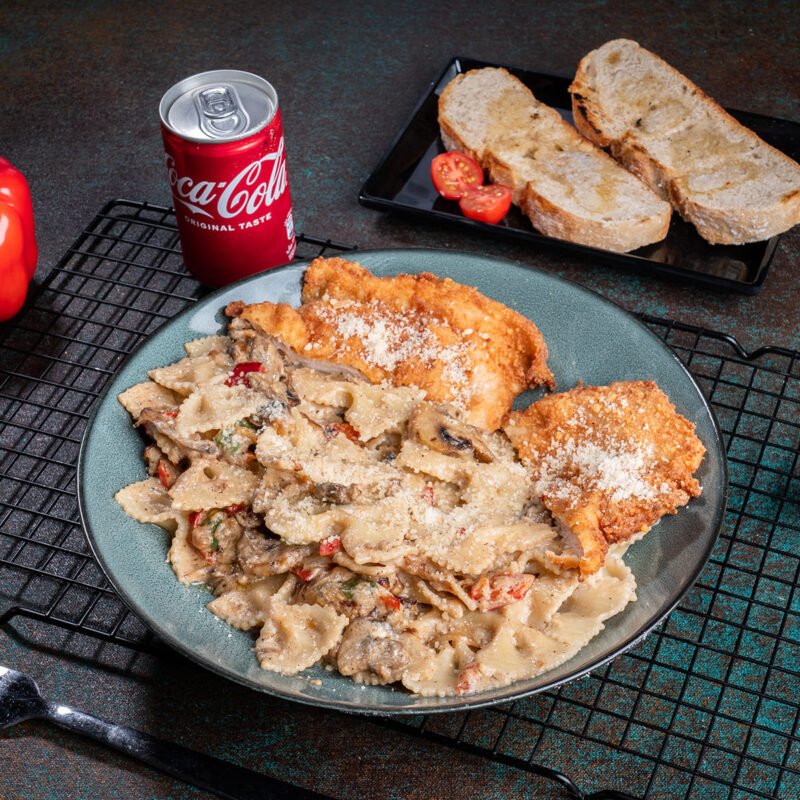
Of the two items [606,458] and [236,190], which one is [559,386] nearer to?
[606,458]

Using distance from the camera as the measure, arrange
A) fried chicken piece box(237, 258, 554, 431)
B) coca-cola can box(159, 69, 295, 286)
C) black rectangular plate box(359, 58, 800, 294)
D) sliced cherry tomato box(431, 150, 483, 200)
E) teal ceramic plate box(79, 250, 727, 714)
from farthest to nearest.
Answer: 1. sliced cherry tomato box(431, 150, 483, 200)
2. black rectangular plate box(359, 58, 800, 294)
3. coca-cola can box(159, 69, 295, 286)
4. fried chicken piece box(237, 258, 554, 431)
5. teal ceramic plate box(79, 250, 727, 714)

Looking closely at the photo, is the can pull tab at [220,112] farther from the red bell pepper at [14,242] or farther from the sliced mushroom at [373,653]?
the sliced mushroom at [373,653]

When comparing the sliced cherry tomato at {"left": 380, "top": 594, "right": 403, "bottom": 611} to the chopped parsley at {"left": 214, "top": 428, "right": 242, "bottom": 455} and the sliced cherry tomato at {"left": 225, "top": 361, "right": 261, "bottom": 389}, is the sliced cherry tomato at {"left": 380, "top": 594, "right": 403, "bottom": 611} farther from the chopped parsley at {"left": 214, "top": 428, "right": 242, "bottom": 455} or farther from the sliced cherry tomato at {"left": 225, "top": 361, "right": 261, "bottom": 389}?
the sliced cherry tomato at {"left": 225, "top": 361, "right": 261, "bottom": 389}

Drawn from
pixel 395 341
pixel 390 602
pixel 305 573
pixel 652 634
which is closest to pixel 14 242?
pixel 395 341

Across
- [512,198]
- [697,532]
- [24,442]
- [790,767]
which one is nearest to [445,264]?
[512,198]

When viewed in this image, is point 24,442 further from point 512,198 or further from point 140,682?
point 512,198

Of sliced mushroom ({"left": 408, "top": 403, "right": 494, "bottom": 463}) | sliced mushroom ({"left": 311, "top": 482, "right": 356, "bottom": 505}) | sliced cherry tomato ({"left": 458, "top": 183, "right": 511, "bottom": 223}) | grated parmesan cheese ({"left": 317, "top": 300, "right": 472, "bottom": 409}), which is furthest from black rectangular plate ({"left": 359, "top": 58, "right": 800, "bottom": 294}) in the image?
sliced mushroom ({"left": 311, "top": 482, "right": 356, "bottom": 505})
